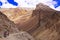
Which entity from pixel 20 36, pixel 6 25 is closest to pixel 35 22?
pixel 20 36

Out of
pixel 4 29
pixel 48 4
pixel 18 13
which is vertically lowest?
pixel 4 29

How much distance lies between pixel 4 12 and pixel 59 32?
54.1 inches

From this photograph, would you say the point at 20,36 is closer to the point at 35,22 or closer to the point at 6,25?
the point at 6,25

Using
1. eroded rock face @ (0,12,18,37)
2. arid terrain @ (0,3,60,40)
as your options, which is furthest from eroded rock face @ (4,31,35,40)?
eroded rock face @ (0,12,18,37)

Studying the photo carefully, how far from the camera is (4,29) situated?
5.96 m

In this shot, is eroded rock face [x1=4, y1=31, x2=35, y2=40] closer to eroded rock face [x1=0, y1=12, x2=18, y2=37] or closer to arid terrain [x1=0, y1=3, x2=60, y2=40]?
arid terrain [x1=0, y1=3, x2=60, y2=40]

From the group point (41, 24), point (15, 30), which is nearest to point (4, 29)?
point (15, 30)

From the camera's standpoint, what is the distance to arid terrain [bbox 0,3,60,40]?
620 cm

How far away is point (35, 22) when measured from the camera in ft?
21.1

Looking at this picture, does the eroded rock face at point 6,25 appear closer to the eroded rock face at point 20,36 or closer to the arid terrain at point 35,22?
the arid terrain at point 35,22

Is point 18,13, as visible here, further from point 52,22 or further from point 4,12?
point 52,22

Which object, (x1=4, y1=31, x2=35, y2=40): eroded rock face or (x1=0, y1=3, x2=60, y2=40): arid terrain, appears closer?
(x1=4, y1=31, x2=35, y2=40): eroded rock face

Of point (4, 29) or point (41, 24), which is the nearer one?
point (4, 29)

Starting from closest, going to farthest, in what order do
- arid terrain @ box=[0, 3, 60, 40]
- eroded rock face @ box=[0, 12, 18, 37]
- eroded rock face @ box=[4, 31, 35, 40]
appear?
eroded rock face @ box=[4, 31, 35, 40] < eroded rock face @ box=[0, 12, 18, 37] < arid terrain @ box=[0, 3, 60, 40]
